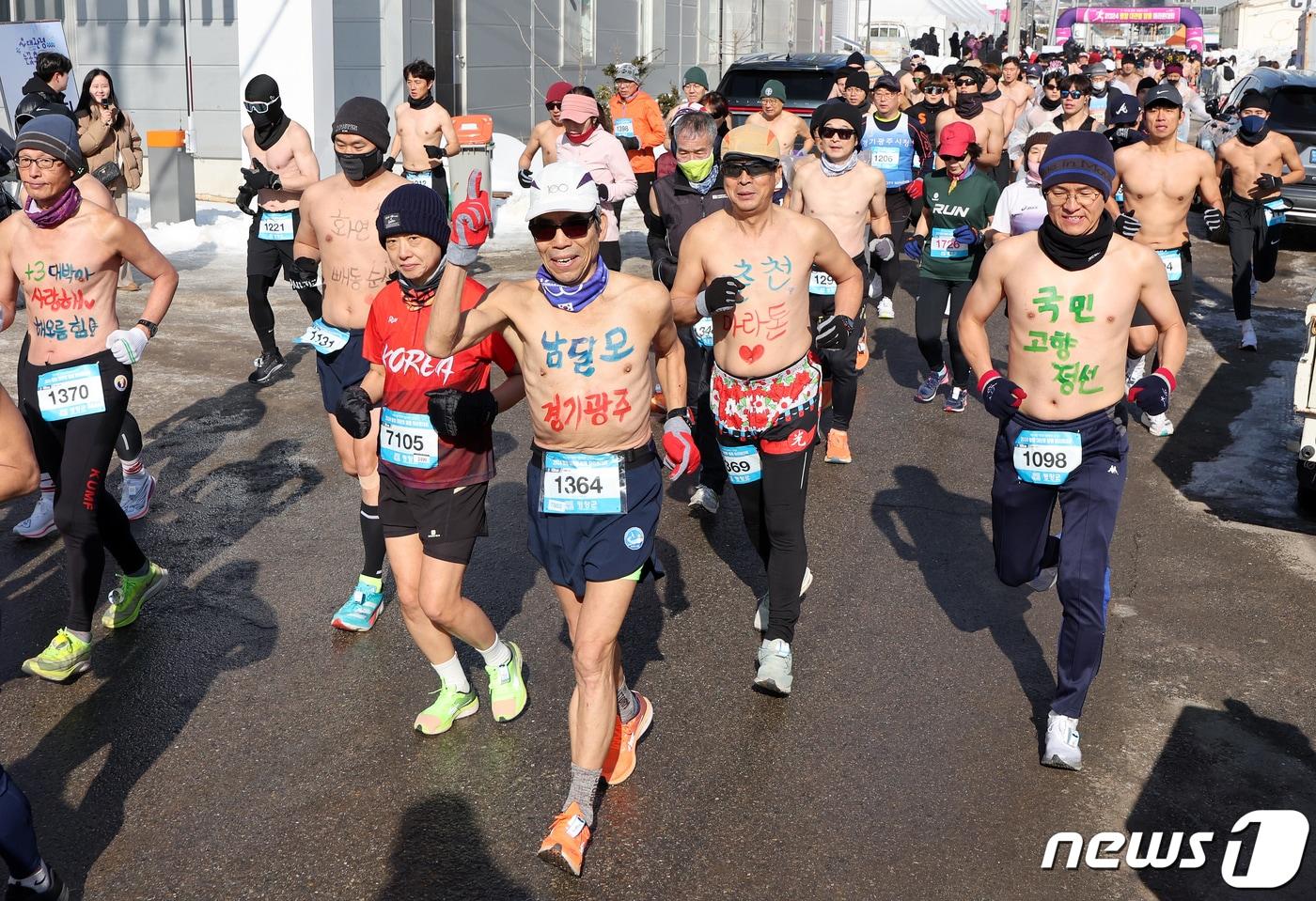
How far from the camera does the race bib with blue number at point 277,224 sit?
9.56 meters

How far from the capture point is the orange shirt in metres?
14.2

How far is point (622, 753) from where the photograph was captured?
15.4 ft

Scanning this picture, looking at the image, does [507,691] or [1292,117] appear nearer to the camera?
[507,691]

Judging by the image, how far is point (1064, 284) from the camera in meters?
4.96

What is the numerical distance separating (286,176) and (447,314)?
5.82 m

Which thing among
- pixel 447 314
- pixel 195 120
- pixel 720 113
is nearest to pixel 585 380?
pixel 447 314

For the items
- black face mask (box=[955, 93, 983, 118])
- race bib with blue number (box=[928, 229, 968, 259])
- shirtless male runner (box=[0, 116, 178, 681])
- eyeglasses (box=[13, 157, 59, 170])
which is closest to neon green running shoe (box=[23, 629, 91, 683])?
shirtless male runner (box=[0, 116, 178, 681])

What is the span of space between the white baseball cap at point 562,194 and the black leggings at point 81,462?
2.30 m

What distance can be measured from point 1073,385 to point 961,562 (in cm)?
203

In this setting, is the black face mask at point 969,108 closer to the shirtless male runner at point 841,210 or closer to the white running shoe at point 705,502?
the shirtless male runner at point 841,210

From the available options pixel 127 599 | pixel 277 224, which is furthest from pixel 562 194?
pixel 277 224

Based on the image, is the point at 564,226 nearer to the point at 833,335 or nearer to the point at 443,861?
the point at 833,335

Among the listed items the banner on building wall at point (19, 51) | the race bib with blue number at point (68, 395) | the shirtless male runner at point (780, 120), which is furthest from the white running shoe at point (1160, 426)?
the banner on building wall at point (19, 51)

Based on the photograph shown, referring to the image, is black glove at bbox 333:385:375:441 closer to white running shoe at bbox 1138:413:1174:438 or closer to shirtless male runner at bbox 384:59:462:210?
white running shoe at bbox 1138:413:1174:438
